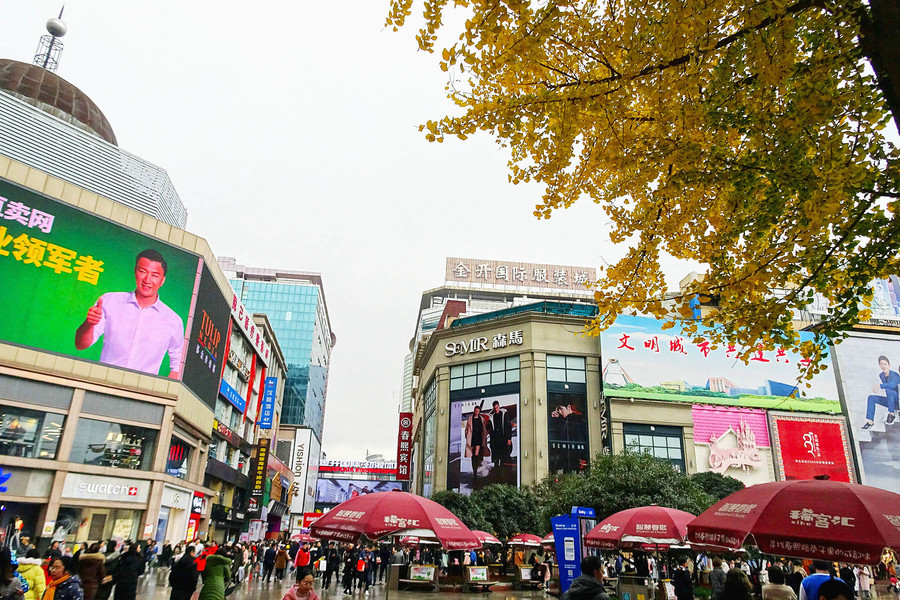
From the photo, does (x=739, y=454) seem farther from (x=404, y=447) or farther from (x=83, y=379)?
(x=83, y=379)

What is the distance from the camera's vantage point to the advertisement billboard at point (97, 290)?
78.5 feet

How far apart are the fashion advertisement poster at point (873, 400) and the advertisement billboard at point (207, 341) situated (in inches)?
1779

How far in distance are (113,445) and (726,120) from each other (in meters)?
27.9

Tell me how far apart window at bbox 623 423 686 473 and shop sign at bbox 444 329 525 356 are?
9655 millimetres

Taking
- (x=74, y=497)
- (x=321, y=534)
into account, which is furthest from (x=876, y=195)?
(x=74, y=497)

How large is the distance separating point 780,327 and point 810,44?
2703 mm

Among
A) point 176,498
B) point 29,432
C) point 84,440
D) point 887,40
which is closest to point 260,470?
point 176,498

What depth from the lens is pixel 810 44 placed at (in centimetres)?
522

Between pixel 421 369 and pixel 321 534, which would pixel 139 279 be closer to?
pixel 321 534

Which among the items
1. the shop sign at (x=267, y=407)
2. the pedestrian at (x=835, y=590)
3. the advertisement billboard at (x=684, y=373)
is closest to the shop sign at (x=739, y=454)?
the advertisement billboard at (x=684, y=373)

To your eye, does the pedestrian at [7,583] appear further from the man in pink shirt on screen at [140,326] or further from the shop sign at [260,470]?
the shop sign at [260,470]

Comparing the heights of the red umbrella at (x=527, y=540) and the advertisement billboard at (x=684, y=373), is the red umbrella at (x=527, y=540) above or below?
below

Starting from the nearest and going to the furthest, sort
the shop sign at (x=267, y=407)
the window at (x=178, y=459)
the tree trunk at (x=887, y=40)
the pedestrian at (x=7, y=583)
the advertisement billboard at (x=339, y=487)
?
the tree trunk at (x=887, y=40) → the pedestrian at (x=7, y=583) → the window at (x=178, y=459) → the shop sign at (x=267, y=407) → the advertisement billboard at (x=339, y=487)

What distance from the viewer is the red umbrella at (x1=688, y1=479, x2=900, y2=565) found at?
Result: 5.57m
